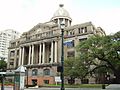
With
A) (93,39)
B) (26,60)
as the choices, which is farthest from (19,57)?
(93,39)

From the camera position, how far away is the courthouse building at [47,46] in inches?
2625

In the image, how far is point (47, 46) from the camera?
75875 mm

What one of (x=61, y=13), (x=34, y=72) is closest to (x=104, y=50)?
(x=34, y=72)

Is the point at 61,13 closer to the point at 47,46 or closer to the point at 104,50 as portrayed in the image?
the point at 47,46

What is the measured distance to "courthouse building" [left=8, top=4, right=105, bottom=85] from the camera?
66.7 metres

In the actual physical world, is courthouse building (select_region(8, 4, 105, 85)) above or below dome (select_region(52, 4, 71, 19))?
below

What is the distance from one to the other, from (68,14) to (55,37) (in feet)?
64.3

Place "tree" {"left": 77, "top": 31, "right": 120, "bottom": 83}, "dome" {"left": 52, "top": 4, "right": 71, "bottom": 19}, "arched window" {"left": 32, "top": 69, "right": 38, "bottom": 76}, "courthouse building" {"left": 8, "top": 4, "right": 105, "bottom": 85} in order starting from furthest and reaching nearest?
"dome" {"left": 52, "top": 4, "right": 71, "bottom": 19}, "arched window" {"left": 32, "top": 69, "right": 38, "bottom": 76}, "courthouse building" {"left": 8, "top": 4, "right": 105, "bottom": 85}, "tree" {"left": 77, "top": 31, "right": 120, "bottom": 83}

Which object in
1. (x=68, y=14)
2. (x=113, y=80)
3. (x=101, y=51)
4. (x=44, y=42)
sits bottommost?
(x=113, y=80)

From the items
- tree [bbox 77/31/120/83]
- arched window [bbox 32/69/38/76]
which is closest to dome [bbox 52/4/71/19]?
arched window [bbox 32/69/38/76]

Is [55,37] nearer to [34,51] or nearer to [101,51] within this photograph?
[34,51]

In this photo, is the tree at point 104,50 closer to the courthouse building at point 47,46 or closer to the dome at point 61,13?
the courthouse building at point 47,46

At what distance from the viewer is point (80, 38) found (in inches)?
2571

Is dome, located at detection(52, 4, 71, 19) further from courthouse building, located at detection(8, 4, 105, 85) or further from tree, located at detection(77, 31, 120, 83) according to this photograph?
tree, located at detection(77, 31, 120, 83)
